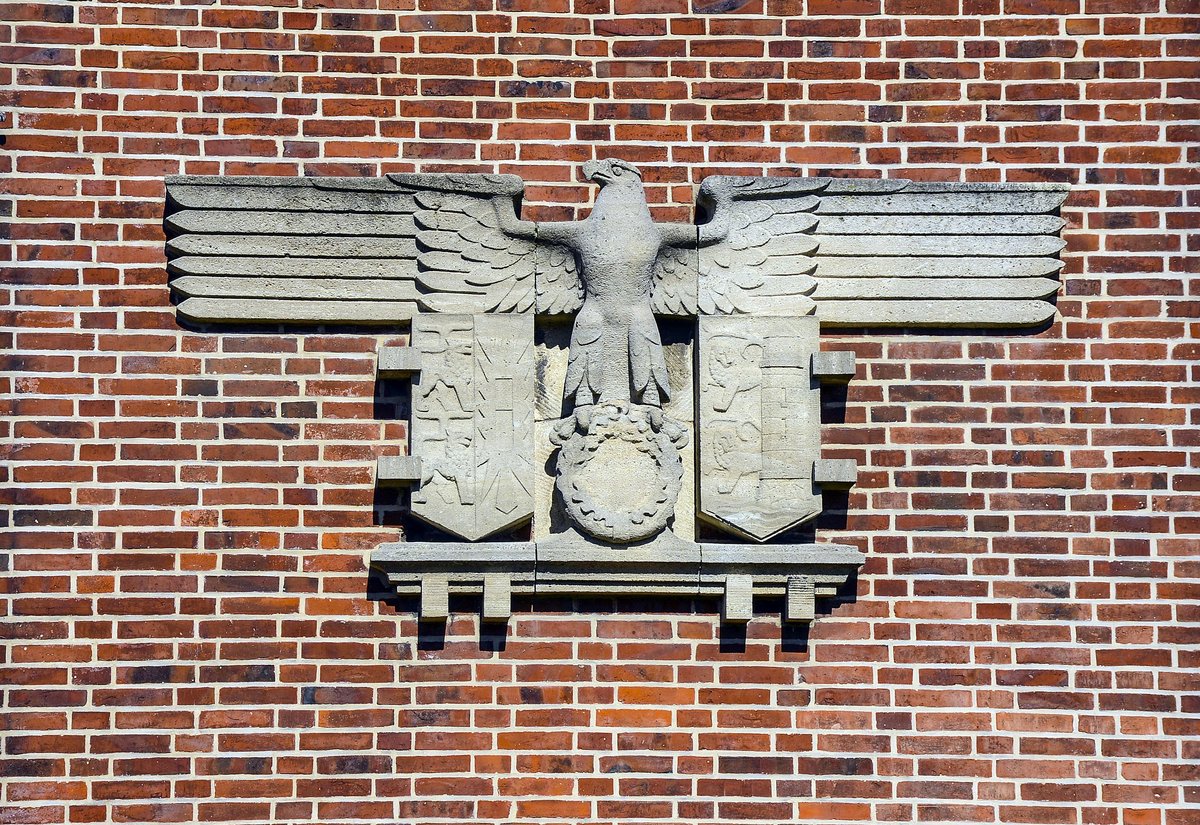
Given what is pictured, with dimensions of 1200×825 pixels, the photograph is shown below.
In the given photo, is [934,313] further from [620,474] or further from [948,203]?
[620,474]

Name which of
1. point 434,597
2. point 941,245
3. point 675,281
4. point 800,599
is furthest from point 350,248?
point 941,245

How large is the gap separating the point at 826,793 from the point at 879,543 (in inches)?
32.0

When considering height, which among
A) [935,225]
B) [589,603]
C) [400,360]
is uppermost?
[935,225]

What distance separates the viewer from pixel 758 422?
4.98 metres

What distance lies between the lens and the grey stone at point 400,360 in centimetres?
493

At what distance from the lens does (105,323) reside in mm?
5016

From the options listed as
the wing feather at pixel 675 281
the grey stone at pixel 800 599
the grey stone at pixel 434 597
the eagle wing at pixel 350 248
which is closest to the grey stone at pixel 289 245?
the eagle wing at pixel 350 248

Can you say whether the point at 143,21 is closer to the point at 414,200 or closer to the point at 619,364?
the point at 414,200

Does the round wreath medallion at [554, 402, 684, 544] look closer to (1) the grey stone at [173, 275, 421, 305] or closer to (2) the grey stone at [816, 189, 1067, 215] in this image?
(1) the grey stone at [173, 275, 421, 305]

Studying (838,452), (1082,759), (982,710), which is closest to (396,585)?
(838,452)

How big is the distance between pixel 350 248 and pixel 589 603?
140 cm

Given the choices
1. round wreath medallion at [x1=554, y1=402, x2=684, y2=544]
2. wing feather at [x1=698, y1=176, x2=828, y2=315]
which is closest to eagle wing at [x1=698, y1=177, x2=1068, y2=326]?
wing feather at [x1=698, y1=176, x2=828, y2=315]

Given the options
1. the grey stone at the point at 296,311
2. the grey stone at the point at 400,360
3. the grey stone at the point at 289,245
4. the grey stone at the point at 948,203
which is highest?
the grey stone at the point at 948,203

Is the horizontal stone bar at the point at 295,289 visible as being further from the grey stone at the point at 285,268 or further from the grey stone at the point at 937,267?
the grey stone at the point at 937,267
